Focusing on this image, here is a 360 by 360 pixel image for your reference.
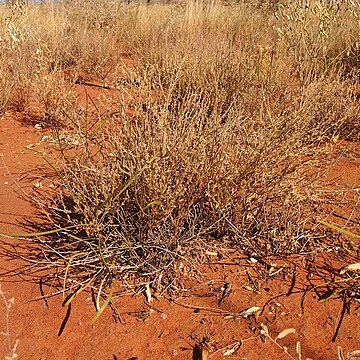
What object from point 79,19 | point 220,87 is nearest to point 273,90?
point 220,87

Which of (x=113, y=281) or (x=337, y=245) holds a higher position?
(x=337, y=245)

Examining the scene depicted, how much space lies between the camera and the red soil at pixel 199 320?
5.67 ft

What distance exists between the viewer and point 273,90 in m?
4.01

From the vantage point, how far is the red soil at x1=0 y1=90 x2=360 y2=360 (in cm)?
173

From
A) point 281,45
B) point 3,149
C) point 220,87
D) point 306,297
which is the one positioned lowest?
point 3,149

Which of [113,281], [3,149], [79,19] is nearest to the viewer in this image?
[113,281]

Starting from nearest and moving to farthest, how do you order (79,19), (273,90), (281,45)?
(273,90) < (281,45) < (79,19)

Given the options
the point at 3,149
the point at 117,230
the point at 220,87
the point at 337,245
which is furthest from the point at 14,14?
the point at 337,245

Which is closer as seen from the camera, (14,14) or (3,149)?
(3,149)

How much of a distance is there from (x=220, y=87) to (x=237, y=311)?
2.69 metres

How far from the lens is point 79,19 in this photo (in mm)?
8148

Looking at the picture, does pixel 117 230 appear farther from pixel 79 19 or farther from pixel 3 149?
pixel 79 19

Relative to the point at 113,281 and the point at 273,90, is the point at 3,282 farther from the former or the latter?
the point at 273,90

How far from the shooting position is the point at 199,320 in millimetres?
1865
